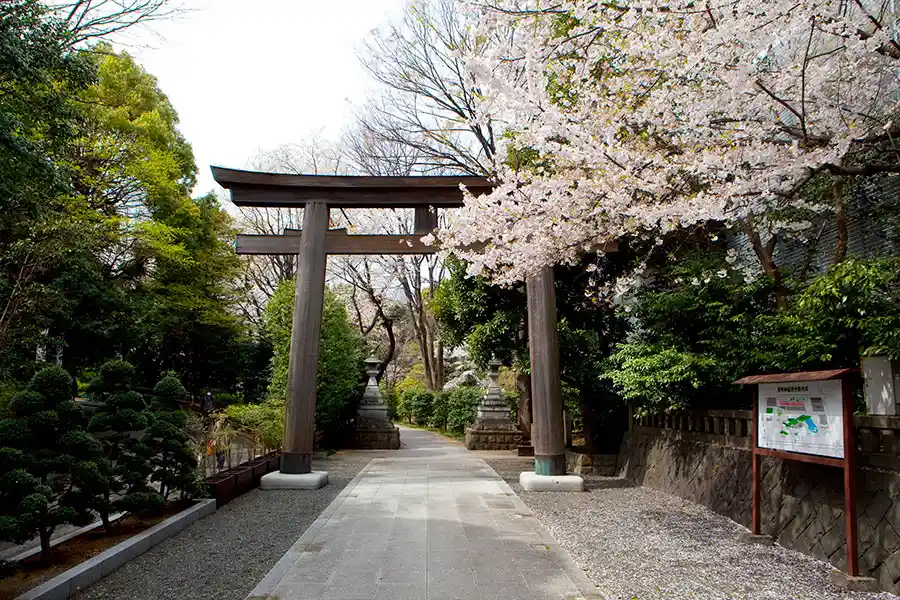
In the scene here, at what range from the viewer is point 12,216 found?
9.97 m

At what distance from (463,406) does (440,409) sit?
381cm

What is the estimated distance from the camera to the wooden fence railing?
4.02 metres

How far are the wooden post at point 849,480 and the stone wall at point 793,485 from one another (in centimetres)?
16

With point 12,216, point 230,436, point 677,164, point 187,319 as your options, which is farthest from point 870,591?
point 187,319

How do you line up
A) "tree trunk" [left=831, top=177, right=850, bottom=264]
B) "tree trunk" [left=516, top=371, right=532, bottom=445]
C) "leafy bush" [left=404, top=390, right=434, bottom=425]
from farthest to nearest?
"leafy bush" [left=404, top=390, right=434, bottom=425] < "tree trunk" [left=516, top=371, right=532, bottom=445] < "tree trunk" [left=831, top=177, right=850, bottom=264]

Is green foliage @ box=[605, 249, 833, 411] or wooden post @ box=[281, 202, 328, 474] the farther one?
wooden post @ box=[281, 202, 328, 474]

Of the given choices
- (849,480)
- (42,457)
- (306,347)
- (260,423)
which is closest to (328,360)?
(260,423)

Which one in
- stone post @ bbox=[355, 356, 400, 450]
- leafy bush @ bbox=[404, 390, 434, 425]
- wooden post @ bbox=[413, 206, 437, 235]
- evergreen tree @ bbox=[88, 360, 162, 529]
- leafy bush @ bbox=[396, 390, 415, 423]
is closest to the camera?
evergreen tree @ bbox=[88, 360, 162, 529]

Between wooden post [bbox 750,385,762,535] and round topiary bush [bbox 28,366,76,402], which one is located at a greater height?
round topiary bush [bbox 28,366,76,402]

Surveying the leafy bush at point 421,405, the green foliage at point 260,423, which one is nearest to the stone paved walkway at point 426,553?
the green foliage at point 260,423

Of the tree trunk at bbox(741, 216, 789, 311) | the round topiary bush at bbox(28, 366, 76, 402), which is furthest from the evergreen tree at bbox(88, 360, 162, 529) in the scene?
the tree trunk at bbox(741, 216, 789, 311)

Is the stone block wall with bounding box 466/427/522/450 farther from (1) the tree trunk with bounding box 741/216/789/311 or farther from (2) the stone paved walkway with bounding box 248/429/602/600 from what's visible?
(1) the tree trunk with bounding box 741/216/789/311

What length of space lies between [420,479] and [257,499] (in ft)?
8.65

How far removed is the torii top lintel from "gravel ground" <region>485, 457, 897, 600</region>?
477 centimetres
